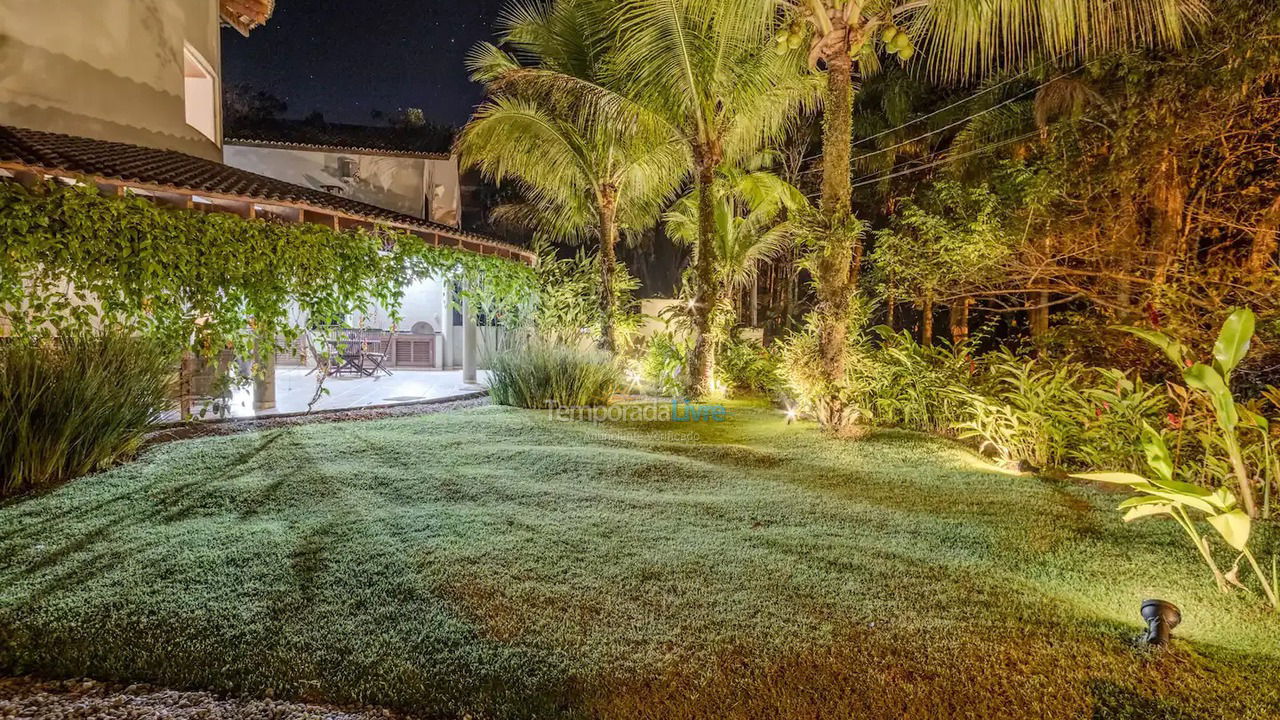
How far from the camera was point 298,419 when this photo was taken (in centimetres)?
827

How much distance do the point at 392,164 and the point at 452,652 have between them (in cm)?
1539

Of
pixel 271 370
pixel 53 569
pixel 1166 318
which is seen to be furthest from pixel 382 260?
pixel 1166 318

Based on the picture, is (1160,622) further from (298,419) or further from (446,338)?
(446,338)

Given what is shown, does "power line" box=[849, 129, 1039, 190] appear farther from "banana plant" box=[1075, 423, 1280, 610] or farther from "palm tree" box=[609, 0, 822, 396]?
"banana plant" box=[1075, 423, 1280, 610]

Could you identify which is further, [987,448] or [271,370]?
[271,370]

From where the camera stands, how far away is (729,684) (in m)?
2.59

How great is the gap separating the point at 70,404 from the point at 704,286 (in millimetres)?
7842

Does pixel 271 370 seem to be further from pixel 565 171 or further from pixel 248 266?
pixel 565 171

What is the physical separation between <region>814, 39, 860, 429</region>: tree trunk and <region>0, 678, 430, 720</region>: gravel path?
654 cm

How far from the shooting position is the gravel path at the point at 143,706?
2.41 metres

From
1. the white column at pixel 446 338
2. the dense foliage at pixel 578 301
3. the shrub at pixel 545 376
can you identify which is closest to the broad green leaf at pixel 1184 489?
the shrub at pixel 545 376

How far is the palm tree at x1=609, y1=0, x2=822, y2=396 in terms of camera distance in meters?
8.84

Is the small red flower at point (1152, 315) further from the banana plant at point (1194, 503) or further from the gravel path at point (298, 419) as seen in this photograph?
the gravel path at point (298, 419)

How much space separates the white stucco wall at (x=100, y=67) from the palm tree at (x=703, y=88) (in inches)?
252
